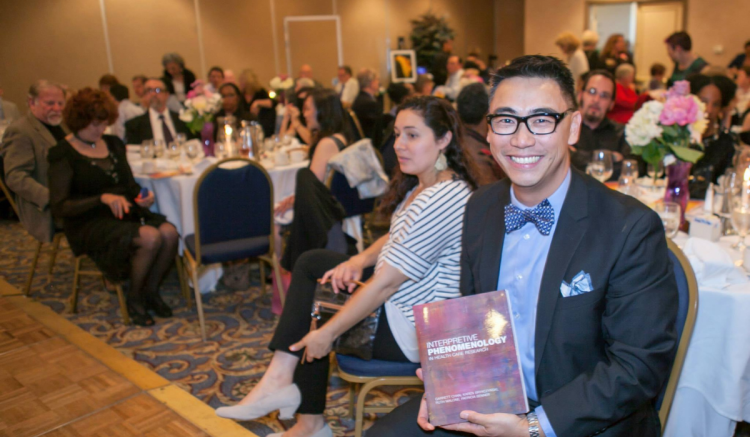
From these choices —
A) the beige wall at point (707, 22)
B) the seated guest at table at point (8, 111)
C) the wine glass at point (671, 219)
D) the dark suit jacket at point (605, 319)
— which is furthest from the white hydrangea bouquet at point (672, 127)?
the beige wall at point (707, 22)

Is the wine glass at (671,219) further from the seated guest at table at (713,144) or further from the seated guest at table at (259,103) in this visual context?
the seated guest at table at (259,103)

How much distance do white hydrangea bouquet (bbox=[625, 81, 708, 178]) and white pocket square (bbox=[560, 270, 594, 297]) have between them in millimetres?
1325

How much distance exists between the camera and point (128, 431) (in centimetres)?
225

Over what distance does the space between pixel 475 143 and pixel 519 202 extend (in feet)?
5.92

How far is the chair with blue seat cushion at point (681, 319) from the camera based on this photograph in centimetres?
139

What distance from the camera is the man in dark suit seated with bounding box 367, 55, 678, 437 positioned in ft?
4.00

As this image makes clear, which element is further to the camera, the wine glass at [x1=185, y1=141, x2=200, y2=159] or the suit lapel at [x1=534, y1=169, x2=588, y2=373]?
the wine glass at [x1=185, y1=141, x2=200, y2=159]

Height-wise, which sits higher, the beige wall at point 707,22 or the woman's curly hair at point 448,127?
the beige wall at point 707,22

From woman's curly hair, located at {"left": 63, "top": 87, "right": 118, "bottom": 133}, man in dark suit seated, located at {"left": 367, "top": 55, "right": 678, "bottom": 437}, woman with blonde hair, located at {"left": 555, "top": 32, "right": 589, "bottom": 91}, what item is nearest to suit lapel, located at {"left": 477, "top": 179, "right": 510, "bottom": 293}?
man in dark suit seated, located at {"left": 367, "top": 55, "right": 678, "bottom": 437}

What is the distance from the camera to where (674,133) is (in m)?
2.32

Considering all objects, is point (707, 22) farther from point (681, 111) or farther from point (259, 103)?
point (681, 111)

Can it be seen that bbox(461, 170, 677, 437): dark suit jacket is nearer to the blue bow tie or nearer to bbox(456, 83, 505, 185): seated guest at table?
the blue bow tie

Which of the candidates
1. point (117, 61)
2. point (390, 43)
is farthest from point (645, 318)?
point (390, 43)

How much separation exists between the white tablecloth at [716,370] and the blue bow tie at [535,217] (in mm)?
650
